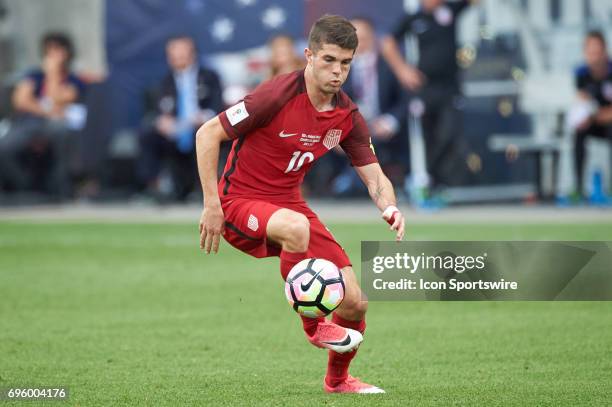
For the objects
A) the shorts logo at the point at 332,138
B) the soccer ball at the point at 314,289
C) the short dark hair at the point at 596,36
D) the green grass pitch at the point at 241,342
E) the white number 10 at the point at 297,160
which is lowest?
the green grass pitch at the point at 241,342

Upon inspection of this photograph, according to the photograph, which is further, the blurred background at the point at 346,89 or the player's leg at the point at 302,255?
the blurred background at the point at 346,89

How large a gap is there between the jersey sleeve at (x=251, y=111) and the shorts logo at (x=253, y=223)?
459 mm

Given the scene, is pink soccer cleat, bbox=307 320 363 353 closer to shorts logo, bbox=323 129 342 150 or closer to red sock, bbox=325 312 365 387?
red sock, bbox=325 312 365 387

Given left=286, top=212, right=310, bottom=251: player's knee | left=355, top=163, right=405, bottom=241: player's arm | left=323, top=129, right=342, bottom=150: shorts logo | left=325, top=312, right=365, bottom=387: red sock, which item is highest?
left=323, top=129, right=342, bottom=150: shorts logo

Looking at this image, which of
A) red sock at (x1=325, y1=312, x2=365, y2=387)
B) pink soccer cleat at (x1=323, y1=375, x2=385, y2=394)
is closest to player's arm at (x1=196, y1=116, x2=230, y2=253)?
red sock at (x1=325, y1=312, x2=365, y2=387)

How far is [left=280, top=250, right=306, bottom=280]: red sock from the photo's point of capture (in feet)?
21.8

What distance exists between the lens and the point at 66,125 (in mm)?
22328

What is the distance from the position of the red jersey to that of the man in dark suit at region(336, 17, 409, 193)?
1324 cm

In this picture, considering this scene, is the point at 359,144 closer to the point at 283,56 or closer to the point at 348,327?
the point at 348,327

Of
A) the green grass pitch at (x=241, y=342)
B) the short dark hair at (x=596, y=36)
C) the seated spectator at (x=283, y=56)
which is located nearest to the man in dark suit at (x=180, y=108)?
the seated spectator at (x=283, y=56)

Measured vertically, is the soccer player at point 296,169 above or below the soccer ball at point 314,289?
above

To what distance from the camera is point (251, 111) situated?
6.65m

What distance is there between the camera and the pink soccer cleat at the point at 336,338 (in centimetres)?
655

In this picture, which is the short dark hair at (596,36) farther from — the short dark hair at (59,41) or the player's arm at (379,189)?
the player's arm at (379,189)
